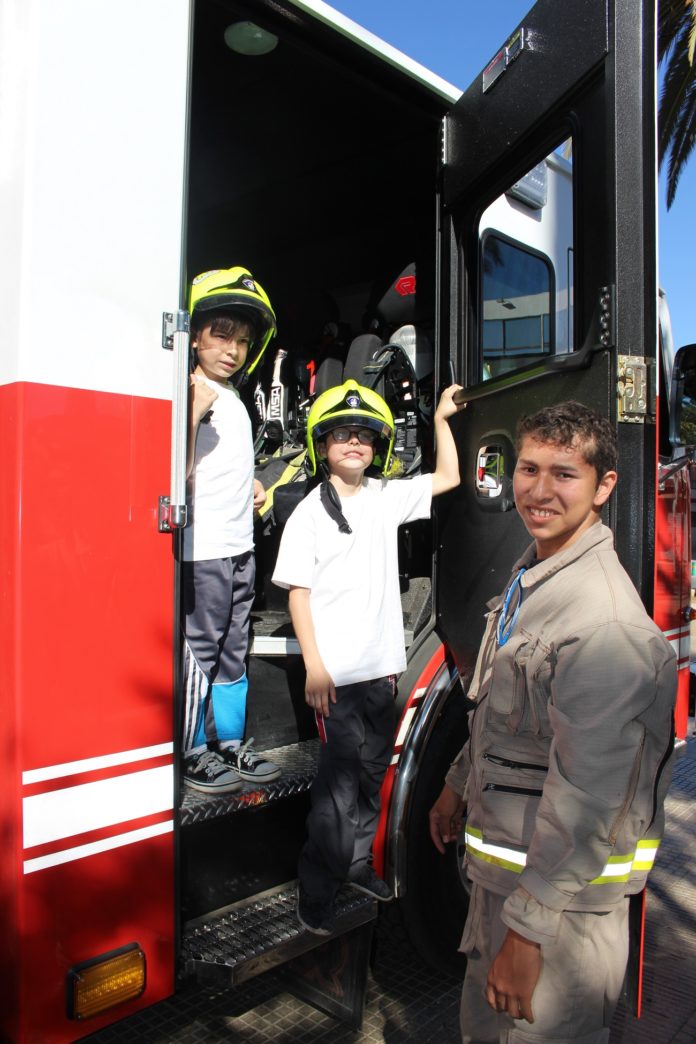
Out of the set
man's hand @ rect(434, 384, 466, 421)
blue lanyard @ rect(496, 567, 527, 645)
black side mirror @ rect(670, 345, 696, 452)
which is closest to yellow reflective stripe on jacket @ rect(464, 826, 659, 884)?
blue lanyard @ rect(496, 567, 527, 645)

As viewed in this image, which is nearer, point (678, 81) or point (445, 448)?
point (445, 448)

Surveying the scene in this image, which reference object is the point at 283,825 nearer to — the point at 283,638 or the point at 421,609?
the point at 283,638

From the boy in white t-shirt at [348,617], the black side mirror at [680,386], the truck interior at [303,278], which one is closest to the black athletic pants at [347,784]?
the boy in white t-shirt at [348,617]

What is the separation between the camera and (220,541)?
2.48 m

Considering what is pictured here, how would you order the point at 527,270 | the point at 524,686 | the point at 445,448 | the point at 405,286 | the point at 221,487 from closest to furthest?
1. the point at 524,686
2. the point at 221,487
3. the point at 445,448
4. the point at 527,270
5. the point at 405,286

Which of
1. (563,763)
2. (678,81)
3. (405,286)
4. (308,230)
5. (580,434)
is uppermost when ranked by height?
(678,81)

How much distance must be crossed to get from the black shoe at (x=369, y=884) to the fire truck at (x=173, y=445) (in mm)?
56

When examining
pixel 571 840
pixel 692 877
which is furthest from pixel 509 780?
pixel 692 877

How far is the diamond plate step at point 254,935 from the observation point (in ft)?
6.40

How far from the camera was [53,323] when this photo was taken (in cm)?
168

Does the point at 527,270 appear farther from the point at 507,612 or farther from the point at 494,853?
the point at 494,853

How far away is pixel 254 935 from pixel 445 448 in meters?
1.50

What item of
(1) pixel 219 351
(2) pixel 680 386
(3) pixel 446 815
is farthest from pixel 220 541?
(2) pixel 680 386

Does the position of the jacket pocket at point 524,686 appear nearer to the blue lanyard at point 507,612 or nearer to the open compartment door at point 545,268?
the blue lanyard at point 507,612
